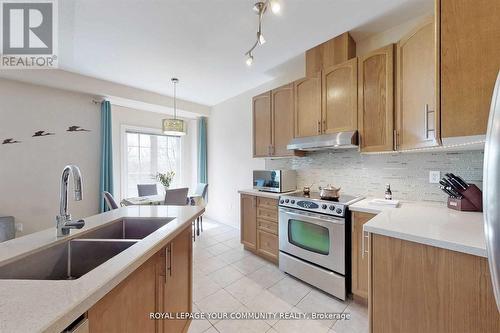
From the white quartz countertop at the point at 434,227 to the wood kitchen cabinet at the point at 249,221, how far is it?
1516 millimetres

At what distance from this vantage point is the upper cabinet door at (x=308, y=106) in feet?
7.86

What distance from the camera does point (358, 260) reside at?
184cm

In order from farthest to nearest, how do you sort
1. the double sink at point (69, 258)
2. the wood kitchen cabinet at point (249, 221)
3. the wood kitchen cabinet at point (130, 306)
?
the wood kitchen cabinet at point (249, 221)
the double sink at point (69, 258)
the wood kitchen cabinet at point (130, 306)

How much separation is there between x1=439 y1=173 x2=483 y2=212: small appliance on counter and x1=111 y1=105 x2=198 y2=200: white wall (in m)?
4.90

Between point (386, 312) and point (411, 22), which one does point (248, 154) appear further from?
point (386, 312)

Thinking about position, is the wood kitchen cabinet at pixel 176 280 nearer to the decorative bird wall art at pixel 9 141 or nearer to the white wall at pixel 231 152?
the white wall at pixel 231 152

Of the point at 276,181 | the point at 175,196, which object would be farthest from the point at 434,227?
the point at 175,196

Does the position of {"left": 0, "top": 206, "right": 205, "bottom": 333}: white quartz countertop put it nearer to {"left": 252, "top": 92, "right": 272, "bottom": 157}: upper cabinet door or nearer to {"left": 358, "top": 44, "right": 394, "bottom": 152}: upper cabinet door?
{"left": 358, "top": 44, "right": 394, "bottom": 152}: upper cabinet door

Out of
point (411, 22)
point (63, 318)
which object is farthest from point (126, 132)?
point (411, 22)

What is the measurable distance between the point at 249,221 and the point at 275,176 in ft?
2.55

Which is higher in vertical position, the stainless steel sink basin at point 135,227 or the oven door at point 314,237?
the stainless steel sink basin at point 135,227

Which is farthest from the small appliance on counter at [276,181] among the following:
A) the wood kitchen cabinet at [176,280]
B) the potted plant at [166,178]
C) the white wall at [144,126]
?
the white wall at [144,126]

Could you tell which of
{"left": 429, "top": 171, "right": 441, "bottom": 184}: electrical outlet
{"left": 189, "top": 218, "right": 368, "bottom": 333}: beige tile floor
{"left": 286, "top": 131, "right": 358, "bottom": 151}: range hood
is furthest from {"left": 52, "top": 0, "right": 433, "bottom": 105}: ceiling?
{"left": 189, "top": 218, "right": 368, "bottom": 333}: beige tile floor

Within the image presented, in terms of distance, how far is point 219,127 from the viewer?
186 inches
